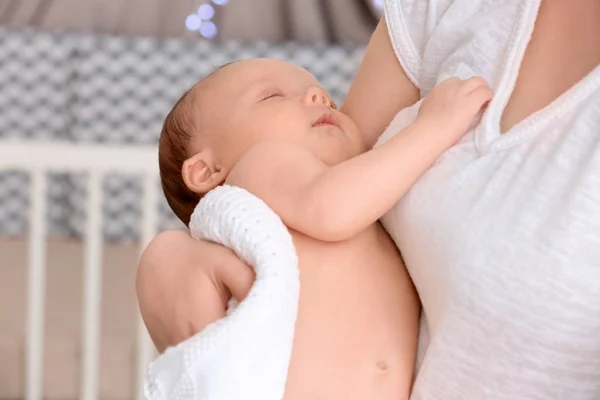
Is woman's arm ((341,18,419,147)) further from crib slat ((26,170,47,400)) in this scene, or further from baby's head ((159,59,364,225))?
crib slat ((26,170,47,400))

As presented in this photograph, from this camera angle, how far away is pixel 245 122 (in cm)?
67

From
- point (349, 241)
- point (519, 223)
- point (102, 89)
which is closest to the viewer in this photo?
point (519, 223)

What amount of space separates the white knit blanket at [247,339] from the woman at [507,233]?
3 cm

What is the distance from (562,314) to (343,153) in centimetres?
25

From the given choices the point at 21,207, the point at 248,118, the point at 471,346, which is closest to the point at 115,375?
the point at 21,207

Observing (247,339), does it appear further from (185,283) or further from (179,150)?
(179,150)

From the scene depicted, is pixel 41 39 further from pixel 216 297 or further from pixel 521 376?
pixel 521 376

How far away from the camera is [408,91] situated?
2.19 feet

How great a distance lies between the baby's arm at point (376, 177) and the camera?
0.55 meters

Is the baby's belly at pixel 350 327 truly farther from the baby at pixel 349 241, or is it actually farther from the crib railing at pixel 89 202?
the crib railing at pixel 89 202

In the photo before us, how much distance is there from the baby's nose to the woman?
0.39ft

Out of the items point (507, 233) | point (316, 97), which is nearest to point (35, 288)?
point (316, 97)

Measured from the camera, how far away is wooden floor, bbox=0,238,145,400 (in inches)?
67.3

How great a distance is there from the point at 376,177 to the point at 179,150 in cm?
25
